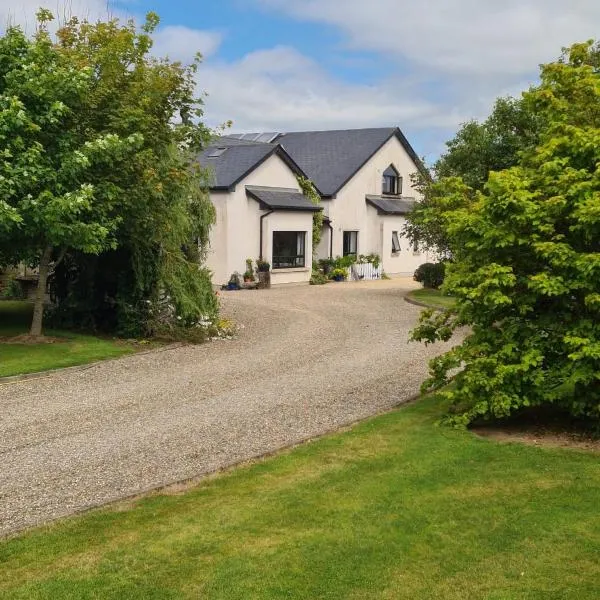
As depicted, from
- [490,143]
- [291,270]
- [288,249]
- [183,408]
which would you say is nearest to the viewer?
[183,408]

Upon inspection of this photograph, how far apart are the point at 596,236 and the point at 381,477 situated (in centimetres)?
386

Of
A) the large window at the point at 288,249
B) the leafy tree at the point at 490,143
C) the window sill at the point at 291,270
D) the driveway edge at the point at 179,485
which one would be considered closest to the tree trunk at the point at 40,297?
the driveway edge at the point at 179,485

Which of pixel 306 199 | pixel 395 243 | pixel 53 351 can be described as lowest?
pixel 53 351

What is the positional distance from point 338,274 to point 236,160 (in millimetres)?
7386

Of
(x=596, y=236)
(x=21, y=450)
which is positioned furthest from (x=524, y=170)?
(x=21, y=450)

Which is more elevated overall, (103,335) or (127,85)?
(127,85)

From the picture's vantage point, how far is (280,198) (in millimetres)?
30609

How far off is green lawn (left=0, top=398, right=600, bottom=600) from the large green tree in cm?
734

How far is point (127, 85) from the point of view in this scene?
15.2 metres

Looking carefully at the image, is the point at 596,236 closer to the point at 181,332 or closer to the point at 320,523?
the point at 320,523

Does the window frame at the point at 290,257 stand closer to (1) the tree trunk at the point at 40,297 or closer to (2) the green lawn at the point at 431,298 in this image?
(2) the green lawn at the point at 431,298

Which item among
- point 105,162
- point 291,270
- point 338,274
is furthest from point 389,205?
point 105,162

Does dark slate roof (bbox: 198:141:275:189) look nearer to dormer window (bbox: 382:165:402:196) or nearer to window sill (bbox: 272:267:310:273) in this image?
window sill (bbox: 272:267:310:273)

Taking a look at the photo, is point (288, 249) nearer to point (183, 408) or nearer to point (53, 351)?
point (53, 351)
